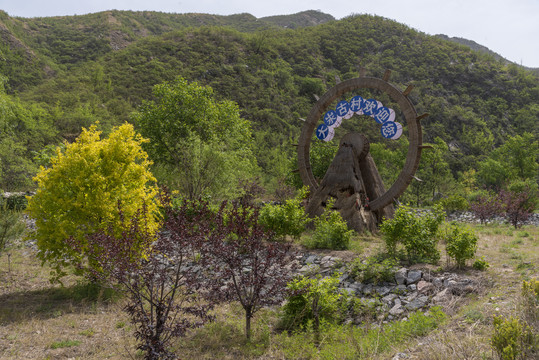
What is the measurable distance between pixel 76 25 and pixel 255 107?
4087cm

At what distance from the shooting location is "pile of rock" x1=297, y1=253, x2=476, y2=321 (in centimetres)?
546

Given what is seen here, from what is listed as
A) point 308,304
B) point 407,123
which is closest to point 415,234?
point 308,304

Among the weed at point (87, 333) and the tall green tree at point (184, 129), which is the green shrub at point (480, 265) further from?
the tall green tree at point (184, 129)

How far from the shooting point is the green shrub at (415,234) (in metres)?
6.99

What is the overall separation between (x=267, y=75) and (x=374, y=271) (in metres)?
38.9

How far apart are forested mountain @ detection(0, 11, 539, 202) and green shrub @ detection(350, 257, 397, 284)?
63.1 feet

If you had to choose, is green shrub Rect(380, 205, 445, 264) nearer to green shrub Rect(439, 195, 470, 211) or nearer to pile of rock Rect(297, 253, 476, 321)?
pile of rock Rect(297, 253, 476, 321)

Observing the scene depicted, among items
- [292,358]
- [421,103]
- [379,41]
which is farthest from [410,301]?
[379,41]

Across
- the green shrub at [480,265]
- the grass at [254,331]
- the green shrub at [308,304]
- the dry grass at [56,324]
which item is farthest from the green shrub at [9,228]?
the green shrub at [480,265]

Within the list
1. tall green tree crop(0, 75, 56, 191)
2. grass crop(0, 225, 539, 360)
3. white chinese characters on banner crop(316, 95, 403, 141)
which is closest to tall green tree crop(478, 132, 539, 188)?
white chinese characters on banner crop(316, 95, 403, 141)

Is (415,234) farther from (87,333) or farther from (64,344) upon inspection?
(64,344)

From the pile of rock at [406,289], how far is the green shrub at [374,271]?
83 mm

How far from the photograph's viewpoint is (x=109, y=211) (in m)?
6.59

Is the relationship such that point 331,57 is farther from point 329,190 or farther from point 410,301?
point 410,301
